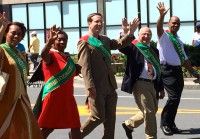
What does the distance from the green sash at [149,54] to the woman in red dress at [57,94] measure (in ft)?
5.11

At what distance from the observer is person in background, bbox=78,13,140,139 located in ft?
24.7

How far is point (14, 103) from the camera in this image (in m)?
6.19

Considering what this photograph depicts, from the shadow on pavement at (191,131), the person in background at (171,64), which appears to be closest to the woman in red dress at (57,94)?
the person in background at (171,64)

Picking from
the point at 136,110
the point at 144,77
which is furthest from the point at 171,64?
the point at 136,110

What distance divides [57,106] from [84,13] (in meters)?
23.6

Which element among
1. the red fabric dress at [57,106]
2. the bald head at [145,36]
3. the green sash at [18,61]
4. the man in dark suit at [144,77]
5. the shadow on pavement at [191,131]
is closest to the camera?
the green sash at [18,61]

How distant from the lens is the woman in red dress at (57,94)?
23.3 ft

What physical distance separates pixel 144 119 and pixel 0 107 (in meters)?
2.74

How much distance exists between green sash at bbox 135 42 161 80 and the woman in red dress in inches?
61.3

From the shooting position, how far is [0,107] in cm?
613

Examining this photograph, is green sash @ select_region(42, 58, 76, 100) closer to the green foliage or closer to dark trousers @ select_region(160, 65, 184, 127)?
dark trousers @ select_region(160, 65, 184, 127)

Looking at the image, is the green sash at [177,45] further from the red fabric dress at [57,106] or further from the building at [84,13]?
the building at [84,13]

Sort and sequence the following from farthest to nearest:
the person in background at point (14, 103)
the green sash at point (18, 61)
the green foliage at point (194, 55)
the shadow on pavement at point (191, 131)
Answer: the green foliage at point (194, 55) → the shadow on pavement at point (191, 131) → the green sash at point (18, 61) → the person in background at point (14, 103)

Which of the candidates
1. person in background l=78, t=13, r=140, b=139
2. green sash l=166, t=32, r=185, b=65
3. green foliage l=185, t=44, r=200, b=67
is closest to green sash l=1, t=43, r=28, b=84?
person in background l=78, t=13, r=140, b=139
